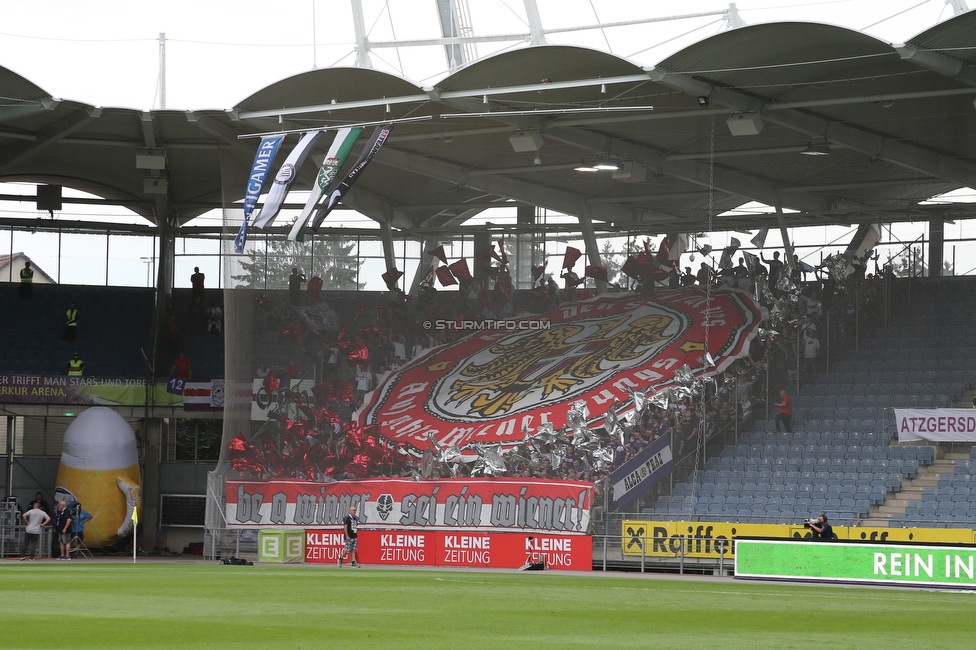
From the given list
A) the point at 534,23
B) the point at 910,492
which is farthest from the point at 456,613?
the point at 534,23

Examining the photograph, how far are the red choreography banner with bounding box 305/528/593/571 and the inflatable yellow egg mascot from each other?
652 centimetres

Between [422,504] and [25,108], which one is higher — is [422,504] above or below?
below

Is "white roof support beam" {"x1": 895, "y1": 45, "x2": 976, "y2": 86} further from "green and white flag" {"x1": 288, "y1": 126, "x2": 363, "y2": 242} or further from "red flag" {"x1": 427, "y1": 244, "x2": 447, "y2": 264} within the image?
"red flag" {"x1": 427, "y1": 244, "x2": 447, "y2": 264}

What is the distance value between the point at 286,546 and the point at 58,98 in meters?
10.2

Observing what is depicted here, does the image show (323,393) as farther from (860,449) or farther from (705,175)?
(860,449)

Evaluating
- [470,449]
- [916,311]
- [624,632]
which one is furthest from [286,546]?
[624,632]

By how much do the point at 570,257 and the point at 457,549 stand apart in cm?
876

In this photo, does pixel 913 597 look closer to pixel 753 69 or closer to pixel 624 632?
pixel 624 632

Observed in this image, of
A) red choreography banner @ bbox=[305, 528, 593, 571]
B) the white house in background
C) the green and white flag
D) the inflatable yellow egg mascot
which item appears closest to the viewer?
red choreography banner @ bbox=[305, 528, 593, 571]

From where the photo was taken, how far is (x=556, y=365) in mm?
29328

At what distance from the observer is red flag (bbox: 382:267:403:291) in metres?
31.5

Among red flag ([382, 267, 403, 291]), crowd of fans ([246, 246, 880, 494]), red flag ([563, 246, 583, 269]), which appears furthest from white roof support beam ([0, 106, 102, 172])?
red flag ([563, 246, 583, 269])

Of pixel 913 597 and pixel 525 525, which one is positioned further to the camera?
pixel 525 525

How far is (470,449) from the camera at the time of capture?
27531 mm
